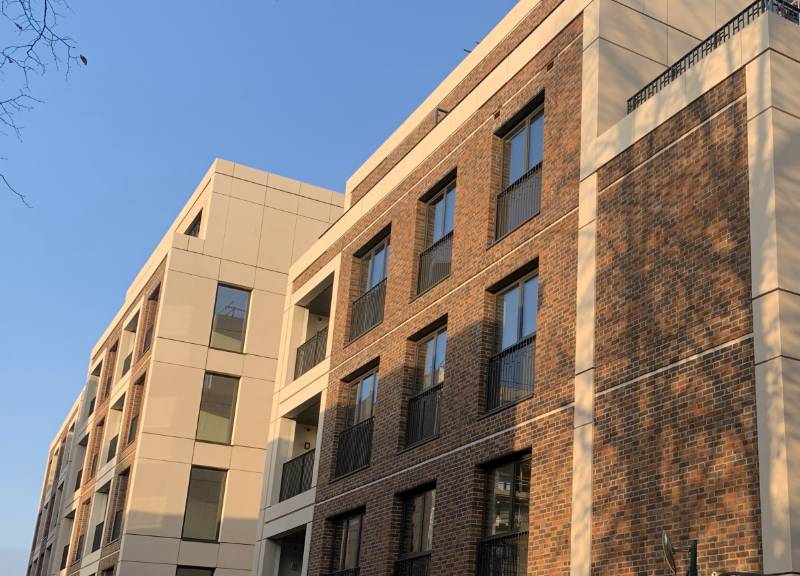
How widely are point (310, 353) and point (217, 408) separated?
6.68 metres

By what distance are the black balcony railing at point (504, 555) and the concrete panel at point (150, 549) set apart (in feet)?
55.5

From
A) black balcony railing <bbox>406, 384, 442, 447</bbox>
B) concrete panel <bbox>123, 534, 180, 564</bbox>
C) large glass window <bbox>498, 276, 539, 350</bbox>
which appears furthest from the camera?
concrete panel <bbox>123, 534, 180, 564</bbox>

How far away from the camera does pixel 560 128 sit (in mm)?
18656

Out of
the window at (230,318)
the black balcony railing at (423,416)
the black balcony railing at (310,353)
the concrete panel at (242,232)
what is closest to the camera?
the black balcony railing at (423,416)

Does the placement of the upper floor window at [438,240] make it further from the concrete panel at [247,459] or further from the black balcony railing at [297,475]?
the concrete panel at [247,459]

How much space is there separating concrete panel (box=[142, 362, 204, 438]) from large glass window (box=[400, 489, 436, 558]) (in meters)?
14.2

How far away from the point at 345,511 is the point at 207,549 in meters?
10.8

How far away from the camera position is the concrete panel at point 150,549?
106 ft

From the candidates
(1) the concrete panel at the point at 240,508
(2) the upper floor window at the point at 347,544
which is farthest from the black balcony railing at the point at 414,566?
(1) the concrete panel at the point at 240,508

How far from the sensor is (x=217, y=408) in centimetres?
3434

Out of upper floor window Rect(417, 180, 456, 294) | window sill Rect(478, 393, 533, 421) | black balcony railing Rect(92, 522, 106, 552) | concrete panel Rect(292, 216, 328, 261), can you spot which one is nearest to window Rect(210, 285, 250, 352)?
concrete panel Rect(292, 216, 328, 261)

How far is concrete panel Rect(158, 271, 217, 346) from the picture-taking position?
1363 inches

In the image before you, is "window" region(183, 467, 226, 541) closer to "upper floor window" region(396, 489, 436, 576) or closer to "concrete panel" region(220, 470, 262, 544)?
"concrete panel" region(220, 470, 262, 544)

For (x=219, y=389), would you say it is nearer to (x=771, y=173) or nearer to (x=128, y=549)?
(x=128, y=549)
